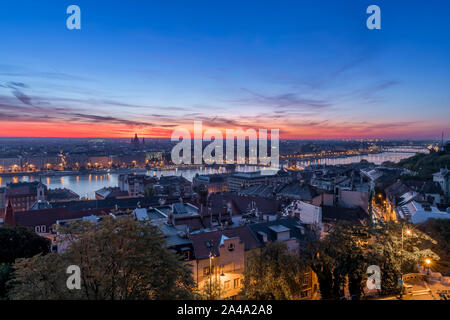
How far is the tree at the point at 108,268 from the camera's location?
15.7ft

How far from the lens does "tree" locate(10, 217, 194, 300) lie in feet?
15.7

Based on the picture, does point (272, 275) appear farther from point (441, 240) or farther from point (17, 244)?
point (17, 244)

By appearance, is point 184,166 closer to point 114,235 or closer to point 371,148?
point 114,235

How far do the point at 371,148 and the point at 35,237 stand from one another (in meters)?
184

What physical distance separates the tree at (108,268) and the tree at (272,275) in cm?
239

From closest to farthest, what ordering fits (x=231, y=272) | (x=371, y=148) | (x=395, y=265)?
1. (x=395, y=265)
2. (x=231, y=272)
3. (x=371, y=148)

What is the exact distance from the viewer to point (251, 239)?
429 inches

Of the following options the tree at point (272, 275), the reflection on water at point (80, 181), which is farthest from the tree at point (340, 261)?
the reflection on water at point (80, 181)

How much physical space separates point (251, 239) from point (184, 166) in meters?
84.7

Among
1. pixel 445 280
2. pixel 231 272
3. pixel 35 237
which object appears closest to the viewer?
pixel 445 280

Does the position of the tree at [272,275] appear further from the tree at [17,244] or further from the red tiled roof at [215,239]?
the tree at [17,244]
